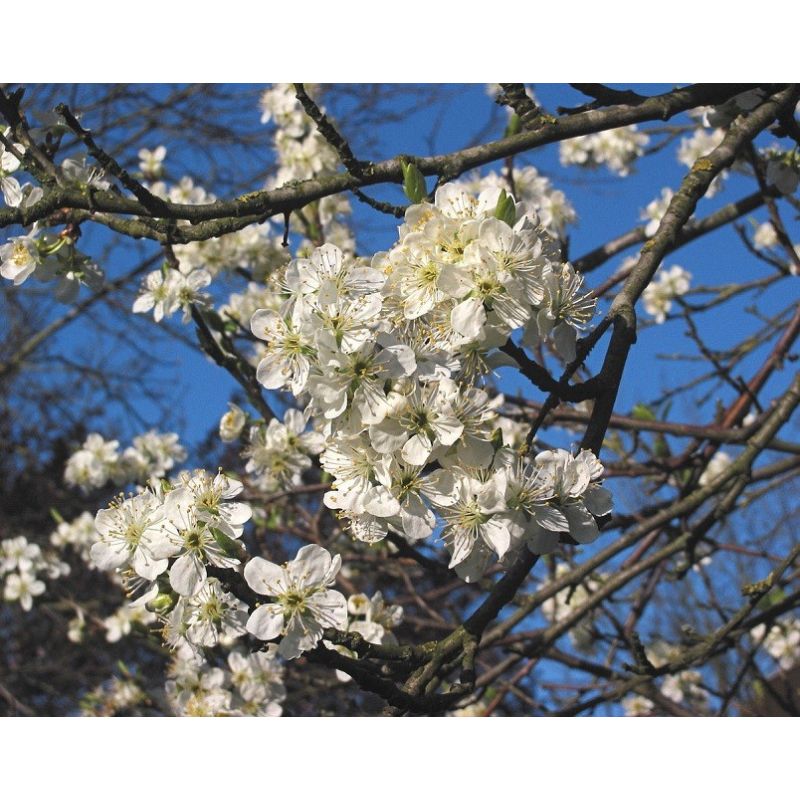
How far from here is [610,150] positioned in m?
3.91

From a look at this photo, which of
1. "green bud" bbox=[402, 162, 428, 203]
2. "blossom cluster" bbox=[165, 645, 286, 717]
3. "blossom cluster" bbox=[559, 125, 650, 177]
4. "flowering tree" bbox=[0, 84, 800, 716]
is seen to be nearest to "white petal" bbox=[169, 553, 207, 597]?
"flowering tree" bbox=[0, 84, 800, 716]

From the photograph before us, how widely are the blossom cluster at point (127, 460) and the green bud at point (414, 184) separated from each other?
2.59 metres

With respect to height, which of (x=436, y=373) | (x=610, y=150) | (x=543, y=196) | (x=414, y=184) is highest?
(x=610, y=150)

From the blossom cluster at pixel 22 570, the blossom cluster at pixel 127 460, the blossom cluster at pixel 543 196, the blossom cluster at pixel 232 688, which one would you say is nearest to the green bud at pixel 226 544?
the blossom cluster at pixel 232 688

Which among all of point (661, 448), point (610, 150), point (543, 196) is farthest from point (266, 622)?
point (610, 150)

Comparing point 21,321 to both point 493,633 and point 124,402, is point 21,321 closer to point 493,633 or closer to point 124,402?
point 124,402

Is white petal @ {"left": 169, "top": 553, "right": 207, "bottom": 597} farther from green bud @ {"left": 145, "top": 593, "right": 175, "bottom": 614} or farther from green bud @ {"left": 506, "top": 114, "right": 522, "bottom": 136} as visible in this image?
green bud @ {"left": 506, "top": 114, "right": 522, "bottom": 136}

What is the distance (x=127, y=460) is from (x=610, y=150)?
2609 millimetres

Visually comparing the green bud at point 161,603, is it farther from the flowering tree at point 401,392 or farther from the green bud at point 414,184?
the green bud at point 414,184

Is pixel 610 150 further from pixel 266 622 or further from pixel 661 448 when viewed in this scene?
pixel 266 622

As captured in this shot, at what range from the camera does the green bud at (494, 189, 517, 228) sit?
1152mm

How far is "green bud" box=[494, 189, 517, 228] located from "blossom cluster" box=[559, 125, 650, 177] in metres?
2.87

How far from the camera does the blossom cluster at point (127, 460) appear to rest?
12.2 feet

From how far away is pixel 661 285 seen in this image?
4.33 meters
